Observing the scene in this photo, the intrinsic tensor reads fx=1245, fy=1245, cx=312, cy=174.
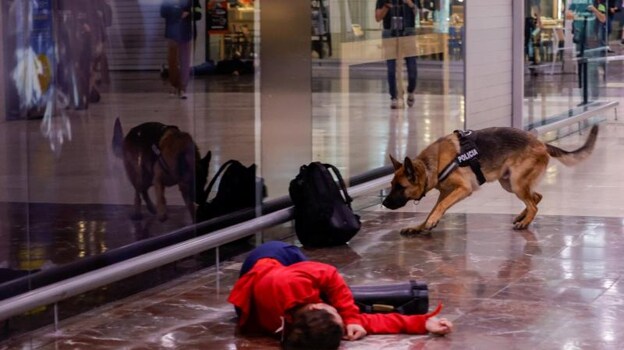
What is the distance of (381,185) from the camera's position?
11234 millimetres

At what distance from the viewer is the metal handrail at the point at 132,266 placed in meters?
6.59

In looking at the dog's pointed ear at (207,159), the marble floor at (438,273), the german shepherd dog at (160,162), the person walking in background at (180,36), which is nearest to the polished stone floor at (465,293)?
the marble floor at (438,273)

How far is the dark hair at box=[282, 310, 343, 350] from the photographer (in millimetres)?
5953

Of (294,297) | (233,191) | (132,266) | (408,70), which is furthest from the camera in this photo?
(408,70)

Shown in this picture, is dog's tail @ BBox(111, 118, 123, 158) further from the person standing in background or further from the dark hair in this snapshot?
the person standing in background

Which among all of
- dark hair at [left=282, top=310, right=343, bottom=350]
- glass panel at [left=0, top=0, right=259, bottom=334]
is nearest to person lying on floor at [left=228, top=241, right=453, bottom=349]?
dark hair at [left=282, top=310, right=343, bottom=350]

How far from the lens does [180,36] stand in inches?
328

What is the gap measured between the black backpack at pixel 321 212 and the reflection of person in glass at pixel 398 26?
9.43ft

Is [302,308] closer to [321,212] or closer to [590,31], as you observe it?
[321,212]

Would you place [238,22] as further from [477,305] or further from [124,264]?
[477,305]

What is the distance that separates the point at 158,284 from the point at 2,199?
1.65 meters

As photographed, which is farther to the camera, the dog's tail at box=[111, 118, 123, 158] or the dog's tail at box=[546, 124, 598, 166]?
the dog's tail at box=[546, 124, 598, 166]

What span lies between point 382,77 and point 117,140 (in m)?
4.67

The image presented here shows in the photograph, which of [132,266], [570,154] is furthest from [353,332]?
[570,154]
